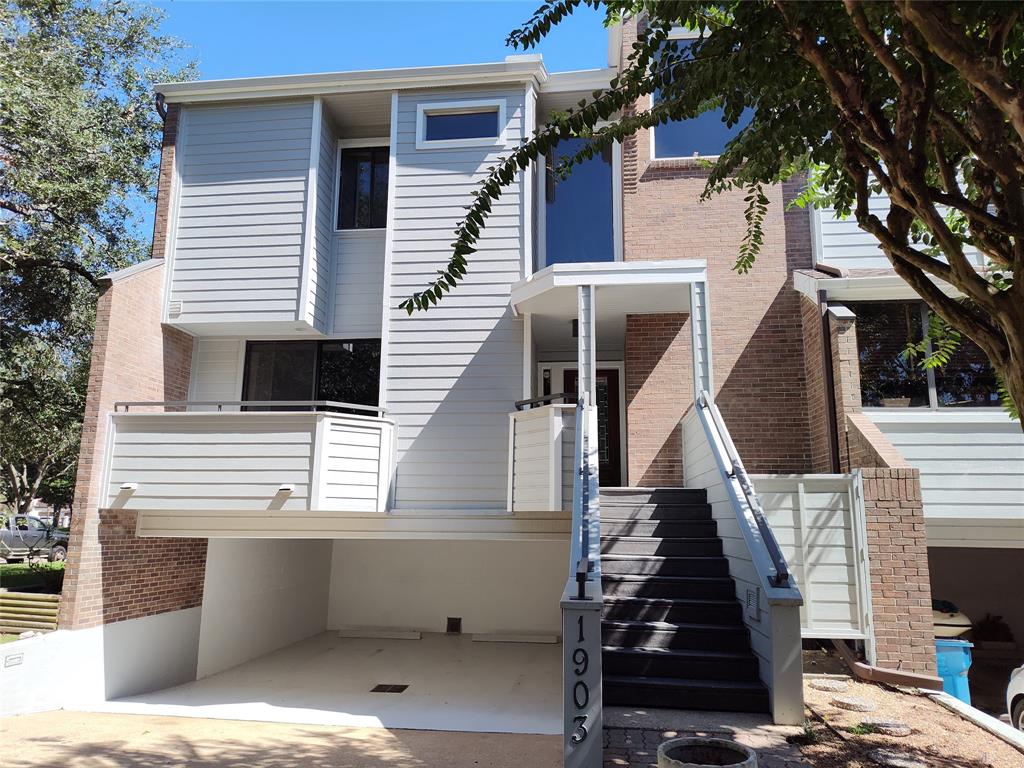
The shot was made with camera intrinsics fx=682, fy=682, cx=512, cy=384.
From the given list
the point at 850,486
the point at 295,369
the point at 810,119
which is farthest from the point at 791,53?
the point at 295,369

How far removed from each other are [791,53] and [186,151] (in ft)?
31.4

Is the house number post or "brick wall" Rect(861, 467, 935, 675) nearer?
the house number post

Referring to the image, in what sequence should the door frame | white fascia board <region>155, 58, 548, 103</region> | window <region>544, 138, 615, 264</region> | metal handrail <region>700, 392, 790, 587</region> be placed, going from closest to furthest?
1. metal handrail <region>700, 392, 790, 587</region>
2. white fascia board <region>155, 58, 548, 103</region>
3. the door frame
4. window <region>544, 138, 615, 264</region>

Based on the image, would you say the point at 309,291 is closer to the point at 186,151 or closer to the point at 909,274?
the point at 186,151

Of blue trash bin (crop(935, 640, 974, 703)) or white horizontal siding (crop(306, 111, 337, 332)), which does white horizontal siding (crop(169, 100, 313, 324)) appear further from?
blue trash bin (crop(935, 640, 974, 703))

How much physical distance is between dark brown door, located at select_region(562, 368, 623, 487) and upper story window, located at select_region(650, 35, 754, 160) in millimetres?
3549

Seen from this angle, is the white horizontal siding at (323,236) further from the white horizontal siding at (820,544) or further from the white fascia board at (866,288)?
the white fascia board at (866,288)

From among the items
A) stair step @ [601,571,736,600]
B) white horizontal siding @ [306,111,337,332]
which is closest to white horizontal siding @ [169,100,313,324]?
white horizontal siding @ [306,111,337,332]

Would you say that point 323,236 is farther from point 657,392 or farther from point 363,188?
Answer: point 657,392

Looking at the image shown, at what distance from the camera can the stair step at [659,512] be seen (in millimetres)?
7234

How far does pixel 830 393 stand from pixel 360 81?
26.5 ft

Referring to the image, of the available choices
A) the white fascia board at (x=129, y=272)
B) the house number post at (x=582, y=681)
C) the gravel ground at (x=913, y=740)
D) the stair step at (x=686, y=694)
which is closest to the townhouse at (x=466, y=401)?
the white fascia board at (x=129, y=272)

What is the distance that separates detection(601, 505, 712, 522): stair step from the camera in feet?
23.7

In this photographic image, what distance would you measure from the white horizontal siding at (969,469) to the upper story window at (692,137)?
189 inches
